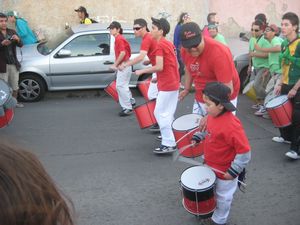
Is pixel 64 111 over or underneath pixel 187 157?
underneath

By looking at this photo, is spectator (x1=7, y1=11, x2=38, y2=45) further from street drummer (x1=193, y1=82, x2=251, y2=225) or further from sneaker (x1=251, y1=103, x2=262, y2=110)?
street drummer (x1=193, y1=82, x2=251, y2=225)

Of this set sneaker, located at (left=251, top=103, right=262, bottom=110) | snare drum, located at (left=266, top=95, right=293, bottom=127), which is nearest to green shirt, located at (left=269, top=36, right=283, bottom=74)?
sneaker, located at (left=251, top=103, right=262, bottom=110)

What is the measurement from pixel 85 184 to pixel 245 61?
5.68 meters

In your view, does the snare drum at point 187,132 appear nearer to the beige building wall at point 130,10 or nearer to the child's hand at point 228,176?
the child's hand at point 228,176

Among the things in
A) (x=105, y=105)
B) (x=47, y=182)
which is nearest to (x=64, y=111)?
(x=105, y=105)

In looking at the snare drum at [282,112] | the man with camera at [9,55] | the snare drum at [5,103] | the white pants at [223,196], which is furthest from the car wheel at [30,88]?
the white pants at [223,196]

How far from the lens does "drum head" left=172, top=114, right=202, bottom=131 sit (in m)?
4.45

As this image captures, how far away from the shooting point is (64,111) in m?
8.62

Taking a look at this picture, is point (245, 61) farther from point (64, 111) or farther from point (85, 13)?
point (85, 13)

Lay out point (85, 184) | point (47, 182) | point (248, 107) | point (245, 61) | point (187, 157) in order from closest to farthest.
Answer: point (47, 182) → point (187, 157) → point (85, 184) → point (248, 107) → point (245, 61)

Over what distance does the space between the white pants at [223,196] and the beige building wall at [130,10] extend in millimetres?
9730

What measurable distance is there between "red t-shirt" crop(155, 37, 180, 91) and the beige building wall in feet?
23.8

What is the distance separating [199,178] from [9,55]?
584 cm

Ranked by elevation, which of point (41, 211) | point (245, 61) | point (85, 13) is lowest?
point (245, 61)
